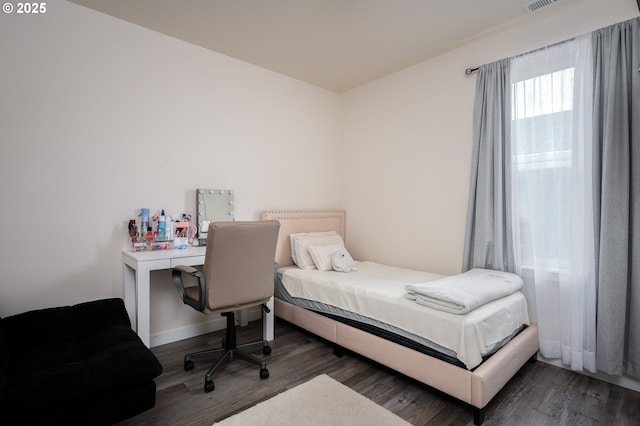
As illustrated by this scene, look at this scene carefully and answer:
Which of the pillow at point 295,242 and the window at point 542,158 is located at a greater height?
the window at point 542,158

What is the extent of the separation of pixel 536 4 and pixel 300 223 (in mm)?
2801

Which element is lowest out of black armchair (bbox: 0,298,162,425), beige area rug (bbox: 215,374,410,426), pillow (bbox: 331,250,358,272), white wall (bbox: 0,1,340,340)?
beige area rug (bbox: 215,374,410,426)

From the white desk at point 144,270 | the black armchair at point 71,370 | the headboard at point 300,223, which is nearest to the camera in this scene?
the black armchair at point 71,370

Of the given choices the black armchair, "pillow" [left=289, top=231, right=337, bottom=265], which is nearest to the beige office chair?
the black armchair

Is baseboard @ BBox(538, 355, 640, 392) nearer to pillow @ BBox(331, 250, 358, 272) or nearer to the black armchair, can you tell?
pillow @ BBox(331, 250, 358, 272)

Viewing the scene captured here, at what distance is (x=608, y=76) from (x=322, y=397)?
2840 millimetres

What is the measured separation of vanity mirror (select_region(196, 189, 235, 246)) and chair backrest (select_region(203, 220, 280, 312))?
0.93m

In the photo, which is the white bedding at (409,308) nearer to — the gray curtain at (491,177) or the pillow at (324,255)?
the pillow at (324,255)

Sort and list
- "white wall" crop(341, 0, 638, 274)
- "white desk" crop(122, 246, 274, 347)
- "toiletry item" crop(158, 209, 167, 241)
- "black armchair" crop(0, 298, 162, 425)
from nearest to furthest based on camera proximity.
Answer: "black armchair" crop(0, 298, 162, 425) → "white desk" crop(122, 246, 274, 347) → "white wall" crop(341, 0, 638, 274) → "toiletry item" crop(158, 209, 167, 241)

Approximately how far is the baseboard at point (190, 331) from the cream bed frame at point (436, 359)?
54 cm

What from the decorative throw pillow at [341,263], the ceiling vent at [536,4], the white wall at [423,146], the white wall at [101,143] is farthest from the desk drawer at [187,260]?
the ceiling vent at [536,4]

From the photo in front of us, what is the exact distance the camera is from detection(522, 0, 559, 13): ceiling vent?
7.61 ft

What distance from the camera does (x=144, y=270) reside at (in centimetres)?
225

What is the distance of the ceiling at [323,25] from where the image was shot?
2412mm
